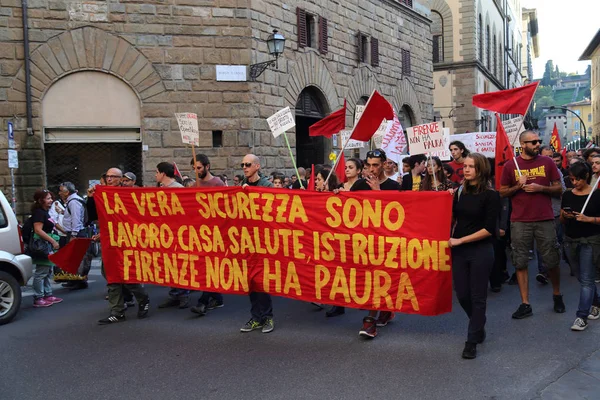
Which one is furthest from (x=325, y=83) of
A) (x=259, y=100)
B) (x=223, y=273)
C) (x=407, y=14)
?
(x=223, y=273)

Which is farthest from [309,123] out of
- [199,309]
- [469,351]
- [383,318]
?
[469,351]

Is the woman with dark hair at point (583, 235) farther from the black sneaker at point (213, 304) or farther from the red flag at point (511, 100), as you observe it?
the black sneaker at point (213, 304)

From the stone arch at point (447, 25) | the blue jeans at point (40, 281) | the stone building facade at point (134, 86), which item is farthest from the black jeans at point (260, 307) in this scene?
the stone arch at point (447, 25)

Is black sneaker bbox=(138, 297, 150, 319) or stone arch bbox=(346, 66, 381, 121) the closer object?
black sneaker bbox=(138, 297, 150, 319)

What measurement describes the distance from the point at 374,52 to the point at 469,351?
17.3m

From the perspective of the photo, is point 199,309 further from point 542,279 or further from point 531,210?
point 542,279

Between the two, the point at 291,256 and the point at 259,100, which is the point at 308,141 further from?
the point at 291,256

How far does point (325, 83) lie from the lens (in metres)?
18.8

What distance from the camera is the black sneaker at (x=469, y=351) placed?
5.59 metres

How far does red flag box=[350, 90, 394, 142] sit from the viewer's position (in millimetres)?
7078

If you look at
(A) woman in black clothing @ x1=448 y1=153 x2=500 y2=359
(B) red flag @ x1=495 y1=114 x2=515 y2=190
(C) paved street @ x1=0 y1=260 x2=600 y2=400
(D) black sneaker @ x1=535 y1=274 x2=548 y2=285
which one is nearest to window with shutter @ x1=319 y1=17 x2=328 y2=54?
(D) black sneaker @ x1=535 y1=274 x2=548 y2=285

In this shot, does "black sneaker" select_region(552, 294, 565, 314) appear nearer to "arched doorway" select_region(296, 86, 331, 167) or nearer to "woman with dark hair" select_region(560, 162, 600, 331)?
"woman with dark hair" select_region(560, 162, 600, 331)

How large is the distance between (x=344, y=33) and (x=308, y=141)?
11.7 feet

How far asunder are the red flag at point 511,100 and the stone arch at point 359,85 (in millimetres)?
12510
